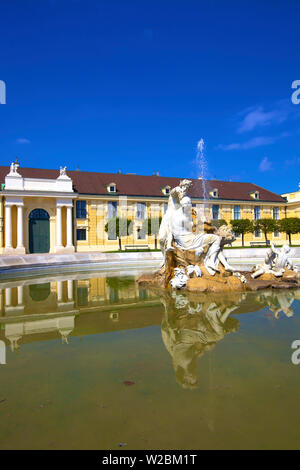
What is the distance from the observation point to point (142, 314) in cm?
612

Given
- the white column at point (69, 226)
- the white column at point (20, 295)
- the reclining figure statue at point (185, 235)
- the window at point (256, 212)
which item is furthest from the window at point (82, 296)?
the window at point (256, 212)

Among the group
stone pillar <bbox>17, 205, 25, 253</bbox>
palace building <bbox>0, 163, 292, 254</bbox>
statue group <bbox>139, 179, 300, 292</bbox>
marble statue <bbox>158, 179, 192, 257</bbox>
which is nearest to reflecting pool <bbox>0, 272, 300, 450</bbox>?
statue group <bbox>139, 179, 300, 292</bbox>

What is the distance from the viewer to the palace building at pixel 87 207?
3303 cm

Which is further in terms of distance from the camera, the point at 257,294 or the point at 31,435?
the point at 257,294

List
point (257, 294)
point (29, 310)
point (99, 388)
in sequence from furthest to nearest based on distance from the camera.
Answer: point (257, 294), point (29, 310), point (99, 388)

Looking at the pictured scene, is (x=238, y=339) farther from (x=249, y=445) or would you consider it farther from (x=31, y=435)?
(x=31, y=435)

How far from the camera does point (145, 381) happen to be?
10.5 feet

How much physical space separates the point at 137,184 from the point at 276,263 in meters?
34.1

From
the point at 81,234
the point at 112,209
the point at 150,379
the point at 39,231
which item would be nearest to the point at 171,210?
the point at 150,379

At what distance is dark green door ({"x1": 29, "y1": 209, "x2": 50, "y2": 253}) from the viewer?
34438 millimetres
